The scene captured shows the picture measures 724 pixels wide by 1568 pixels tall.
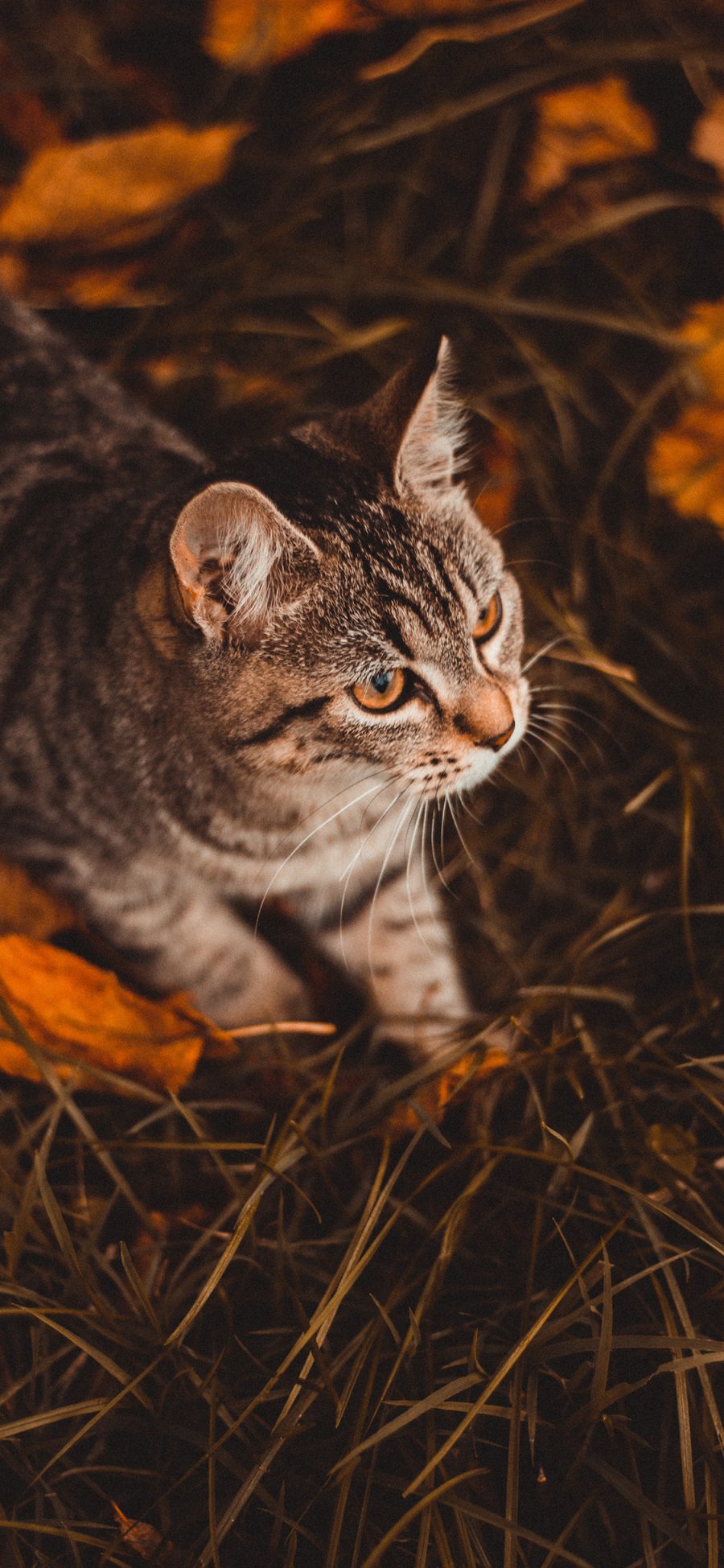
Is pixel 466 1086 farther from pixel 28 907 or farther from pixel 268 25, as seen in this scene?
Result: pixel 268 25

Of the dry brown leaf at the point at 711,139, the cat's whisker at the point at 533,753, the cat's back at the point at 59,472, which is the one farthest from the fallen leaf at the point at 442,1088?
the dry brown leaf at the point at 711,139

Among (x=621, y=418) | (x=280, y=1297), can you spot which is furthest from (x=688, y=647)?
(x=280, y=1297)

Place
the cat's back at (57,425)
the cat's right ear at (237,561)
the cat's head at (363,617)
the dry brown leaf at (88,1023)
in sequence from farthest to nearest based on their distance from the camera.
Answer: the cat's back at (57,425)
the dry brown leaf at (88,1023)
the cat's head at (363,617)
the cat's right ear at (237,561)

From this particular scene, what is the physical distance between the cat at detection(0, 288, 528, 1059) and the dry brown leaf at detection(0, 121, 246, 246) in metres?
0.14

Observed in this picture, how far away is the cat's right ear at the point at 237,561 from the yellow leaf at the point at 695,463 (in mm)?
652

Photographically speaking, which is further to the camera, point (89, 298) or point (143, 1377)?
point (89, 298)

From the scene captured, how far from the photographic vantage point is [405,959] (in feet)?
4.22

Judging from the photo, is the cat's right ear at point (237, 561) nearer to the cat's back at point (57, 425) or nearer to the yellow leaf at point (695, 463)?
the cat's back at point (57, 425)

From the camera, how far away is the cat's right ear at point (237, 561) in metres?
0.85

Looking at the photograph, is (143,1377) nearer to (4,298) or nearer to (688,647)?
(688,647)

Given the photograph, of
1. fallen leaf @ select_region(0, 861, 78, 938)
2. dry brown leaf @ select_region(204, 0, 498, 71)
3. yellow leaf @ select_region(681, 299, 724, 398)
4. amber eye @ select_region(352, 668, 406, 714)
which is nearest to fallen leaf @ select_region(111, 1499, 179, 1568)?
fallen leaf @ select_region(0, 861, 78, 938)

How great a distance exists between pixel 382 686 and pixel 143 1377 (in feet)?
2.20

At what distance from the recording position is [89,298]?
155 cm

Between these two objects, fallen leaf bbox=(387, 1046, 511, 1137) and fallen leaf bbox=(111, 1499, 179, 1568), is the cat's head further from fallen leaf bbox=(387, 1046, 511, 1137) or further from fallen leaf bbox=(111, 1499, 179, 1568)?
fallen leaf bbox=(111, 1499, 179, 1568)
